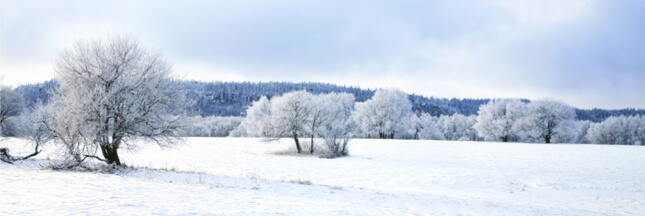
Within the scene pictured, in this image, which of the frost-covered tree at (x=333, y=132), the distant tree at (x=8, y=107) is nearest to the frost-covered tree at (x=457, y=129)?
the frost-covered tree at (x=333, y=132)

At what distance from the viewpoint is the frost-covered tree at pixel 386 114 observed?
182ft

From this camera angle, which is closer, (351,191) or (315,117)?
(351,191)

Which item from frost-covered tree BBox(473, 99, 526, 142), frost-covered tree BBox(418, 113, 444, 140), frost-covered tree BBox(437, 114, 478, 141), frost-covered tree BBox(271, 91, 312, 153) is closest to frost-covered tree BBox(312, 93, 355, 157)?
frost-covered tree BBox(271, 91, 312, 153)

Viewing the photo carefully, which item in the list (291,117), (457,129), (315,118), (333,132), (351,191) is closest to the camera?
(351,191)

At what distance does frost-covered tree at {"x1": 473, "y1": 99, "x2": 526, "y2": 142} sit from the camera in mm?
58969

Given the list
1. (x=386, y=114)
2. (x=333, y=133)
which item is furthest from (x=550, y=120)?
(x=333, y=133)

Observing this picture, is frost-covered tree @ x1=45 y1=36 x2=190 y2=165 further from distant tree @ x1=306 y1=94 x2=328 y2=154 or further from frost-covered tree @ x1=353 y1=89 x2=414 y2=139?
frost-covered tree @ x1=353 y1=89 x2=414 y2=139

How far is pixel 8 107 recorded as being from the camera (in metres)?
40.4

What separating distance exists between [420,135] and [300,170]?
69366 millimetres

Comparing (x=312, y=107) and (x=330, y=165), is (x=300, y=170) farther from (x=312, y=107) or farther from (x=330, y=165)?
(x=312, y=107)

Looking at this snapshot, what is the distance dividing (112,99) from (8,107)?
37353mm

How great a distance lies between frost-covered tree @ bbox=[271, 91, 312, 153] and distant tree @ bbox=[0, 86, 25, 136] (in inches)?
1233

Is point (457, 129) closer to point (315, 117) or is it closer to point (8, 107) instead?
point (315, 117)

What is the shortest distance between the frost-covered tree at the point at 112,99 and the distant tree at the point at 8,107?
29215 mm
